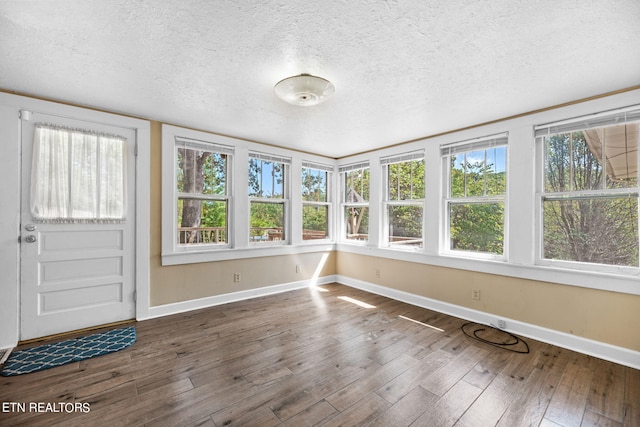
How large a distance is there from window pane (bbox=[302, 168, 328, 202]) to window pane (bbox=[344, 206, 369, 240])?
0.54 metres

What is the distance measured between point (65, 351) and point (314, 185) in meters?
3.80

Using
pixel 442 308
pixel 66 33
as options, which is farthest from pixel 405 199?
pixel 66 33

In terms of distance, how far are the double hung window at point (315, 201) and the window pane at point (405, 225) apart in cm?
128

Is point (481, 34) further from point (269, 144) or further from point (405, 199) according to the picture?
point (269, 144)

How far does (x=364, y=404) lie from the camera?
6.14 feet

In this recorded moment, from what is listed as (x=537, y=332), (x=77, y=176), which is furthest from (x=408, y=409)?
(x=77, y=176)

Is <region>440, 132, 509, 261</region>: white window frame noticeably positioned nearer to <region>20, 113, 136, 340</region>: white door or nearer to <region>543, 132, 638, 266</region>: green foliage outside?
<region>543, 132, 638, 266</region>: green foliage outside

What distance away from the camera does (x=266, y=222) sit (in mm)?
4465

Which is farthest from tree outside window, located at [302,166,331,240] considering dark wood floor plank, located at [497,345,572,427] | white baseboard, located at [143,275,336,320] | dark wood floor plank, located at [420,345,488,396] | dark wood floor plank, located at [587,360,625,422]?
dark wood floor plank, located at [587,360,625,422]

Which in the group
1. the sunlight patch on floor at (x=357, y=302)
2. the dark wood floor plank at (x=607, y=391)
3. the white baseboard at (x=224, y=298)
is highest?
the white baseboard at (x=224, y=298)

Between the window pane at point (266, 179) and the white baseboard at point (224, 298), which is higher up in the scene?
the window pane at point (266, 179)

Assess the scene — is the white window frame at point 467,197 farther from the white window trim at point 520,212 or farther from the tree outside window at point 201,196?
the tree outside window at point 201,196

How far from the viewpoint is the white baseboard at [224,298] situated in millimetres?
3420

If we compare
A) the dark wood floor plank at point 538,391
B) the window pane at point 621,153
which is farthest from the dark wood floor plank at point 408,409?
the window pane at point 621,153
